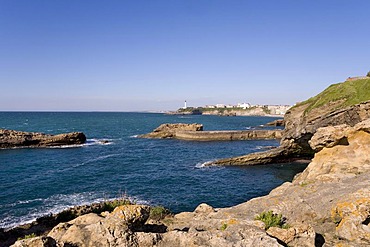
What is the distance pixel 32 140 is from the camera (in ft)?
210

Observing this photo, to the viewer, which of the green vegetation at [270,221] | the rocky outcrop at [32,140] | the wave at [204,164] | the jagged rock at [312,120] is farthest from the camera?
the rocky outcrop at [32,140]

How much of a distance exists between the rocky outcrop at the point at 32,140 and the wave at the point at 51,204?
4134cm

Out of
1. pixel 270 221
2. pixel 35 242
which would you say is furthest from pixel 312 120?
pixel 35 242

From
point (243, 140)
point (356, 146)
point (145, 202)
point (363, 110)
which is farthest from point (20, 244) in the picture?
point (243, 140)

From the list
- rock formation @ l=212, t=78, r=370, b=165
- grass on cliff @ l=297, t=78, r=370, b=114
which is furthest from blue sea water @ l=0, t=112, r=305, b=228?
grass on cliff @ l=297, t=78, r=370, b=114

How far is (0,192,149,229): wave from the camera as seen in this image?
72.9 ft

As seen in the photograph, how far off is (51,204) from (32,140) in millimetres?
45176

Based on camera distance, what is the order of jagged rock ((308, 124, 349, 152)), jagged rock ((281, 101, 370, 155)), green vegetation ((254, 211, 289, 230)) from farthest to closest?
jagged rock ((281, 101, 370, 155)) → jagged rock ((308, 124, 349, 152)) → green vegetation ((254, 211, 289, 230))

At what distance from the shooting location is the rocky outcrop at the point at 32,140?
62.5 m

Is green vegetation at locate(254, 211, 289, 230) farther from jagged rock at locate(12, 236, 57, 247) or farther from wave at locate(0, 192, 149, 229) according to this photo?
wave at locate(0, 192, 149, 229)

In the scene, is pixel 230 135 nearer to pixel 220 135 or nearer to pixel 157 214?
pixel 220 135

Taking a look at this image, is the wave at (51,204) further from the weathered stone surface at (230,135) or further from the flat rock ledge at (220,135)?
the flat rock ledge at (220,135)

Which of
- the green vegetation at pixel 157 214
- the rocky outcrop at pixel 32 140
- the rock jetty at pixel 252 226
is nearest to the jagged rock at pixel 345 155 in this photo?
the rock jetty at pixel 252 226

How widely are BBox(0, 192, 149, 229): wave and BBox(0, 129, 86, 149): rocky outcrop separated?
136ft
